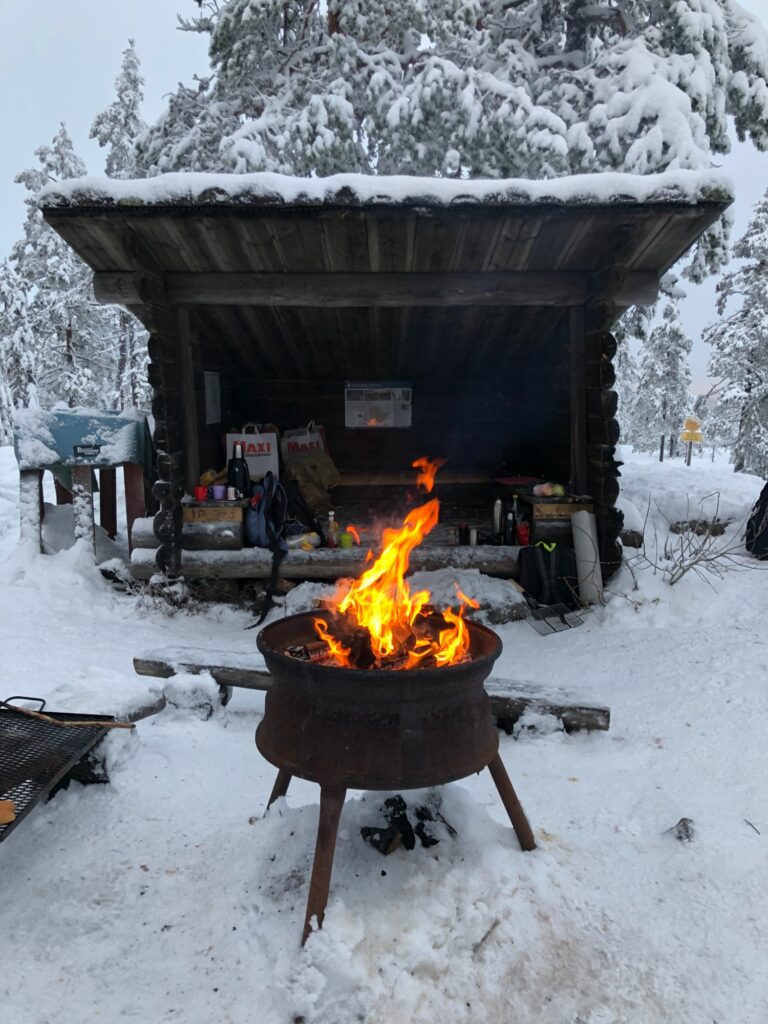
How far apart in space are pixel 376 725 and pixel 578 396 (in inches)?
217

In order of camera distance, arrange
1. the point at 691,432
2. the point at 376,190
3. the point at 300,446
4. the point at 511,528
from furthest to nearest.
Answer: the point at 691,432 < the point at 300,446 < the point at 511,528 < the point at 376,190

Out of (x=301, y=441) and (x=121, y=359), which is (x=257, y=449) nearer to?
(x=301, y=441)

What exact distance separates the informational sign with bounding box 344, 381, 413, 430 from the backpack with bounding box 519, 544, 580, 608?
4736 mm

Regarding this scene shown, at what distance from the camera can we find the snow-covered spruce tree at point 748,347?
66.3 ft

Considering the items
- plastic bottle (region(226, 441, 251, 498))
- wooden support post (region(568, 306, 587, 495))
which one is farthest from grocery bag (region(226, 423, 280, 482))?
wooden support post (region(568, 306, 587, 495))

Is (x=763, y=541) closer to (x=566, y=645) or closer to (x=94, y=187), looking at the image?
(x=566, y=645)

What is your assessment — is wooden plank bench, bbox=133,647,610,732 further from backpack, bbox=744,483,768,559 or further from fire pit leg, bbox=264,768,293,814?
backpack, bbox=744,483,768,559

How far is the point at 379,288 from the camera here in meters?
6.68

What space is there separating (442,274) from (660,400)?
31627mm

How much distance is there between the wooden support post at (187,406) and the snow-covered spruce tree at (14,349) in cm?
1590

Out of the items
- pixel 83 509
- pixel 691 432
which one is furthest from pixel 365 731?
pixel 691 432

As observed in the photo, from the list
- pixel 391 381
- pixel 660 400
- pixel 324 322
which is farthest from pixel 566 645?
pixel 660 400

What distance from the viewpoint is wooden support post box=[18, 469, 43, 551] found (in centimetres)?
744

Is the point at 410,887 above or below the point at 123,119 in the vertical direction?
below
